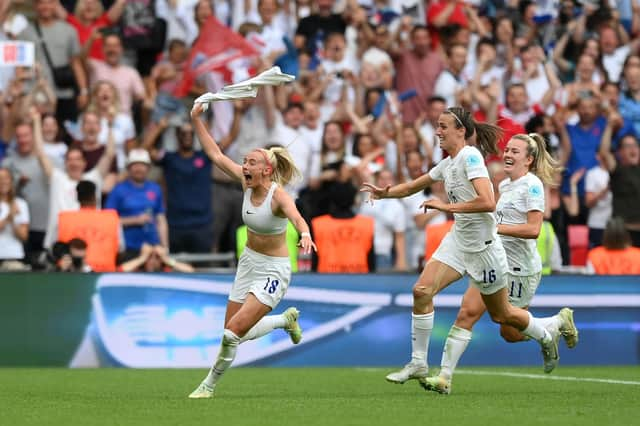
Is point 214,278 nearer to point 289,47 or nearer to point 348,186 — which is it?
point 348,186

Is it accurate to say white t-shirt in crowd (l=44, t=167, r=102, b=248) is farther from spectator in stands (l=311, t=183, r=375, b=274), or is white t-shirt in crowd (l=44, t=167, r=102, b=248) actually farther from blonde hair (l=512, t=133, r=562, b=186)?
blonde hair (l=512, t=133, r=562, b=186)

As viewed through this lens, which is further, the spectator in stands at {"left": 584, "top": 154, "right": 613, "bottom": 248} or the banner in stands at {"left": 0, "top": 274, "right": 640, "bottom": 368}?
the spectator in stands at {"left": 584, "top": 154, "right": 613, "bottom": 248}

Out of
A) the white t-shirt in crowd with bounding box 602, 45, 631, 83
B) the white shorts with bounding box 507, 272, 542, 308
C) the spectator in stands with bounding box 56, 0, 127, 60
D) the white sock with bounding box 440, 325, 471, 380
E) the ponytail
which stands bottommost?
the white sock with bounding box 440, 325, 471, 380

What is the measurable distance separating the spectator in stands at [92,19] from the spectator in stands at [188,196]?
189 cm

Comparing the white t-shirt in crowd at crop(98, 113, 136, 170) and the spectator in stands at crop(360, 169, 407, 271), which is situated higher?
the white t-shirt in crowd at crop(98, 113, 136, 170)

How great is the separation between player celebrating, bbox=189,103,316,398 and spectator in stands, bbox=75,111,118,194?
6.12 m

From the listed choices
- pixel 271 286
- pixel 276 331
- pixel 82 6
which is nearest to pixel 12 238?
pixel 276 331

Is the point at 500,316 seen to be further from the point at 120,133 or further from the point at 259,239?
the point at 120,133

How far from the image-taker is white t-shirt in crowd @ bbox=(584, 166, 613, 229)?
18656mm

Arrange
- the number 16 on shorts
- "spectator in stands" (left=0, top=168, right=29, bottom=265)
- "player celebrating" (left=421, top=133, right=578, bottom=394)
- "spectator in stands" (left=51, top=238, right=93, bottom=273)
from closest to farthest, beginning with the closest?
the number 16 on shorts → "player celebrating" (left=421, top=133, right=578, bottom=394) → "spectator in stands" (left=51, top=238, right=93, bottom=273) → "spectator in stands" (left=0, top=168, right=29, bottom=265)

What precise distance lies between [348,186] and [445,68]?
3.78 m

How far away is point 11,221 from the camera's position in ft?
55.6

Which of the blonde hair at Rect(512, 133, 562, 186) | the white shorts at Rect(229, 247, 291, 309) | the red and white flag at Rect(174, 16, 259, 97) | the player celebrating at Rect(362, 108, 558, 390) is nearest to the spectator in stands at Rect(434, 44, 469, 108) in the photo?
the red and white flag at Rect(174, 16, 259, 97)

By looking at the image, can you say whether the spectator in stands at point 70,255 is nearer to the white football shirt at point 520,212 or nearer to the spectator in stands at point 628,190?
the white football shirt at point 520,212
